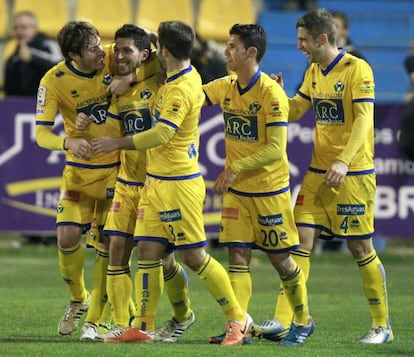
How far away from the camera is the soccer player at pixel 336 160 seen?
353 inches

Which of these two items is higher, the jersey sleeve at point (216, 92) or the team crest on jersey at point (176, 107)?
the jersey sleeve at point (216, 92)

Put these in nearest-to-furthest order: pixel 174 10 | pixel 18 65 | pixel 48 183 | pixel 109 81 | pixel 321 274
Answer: pixel 109 81, pixel 321 274, pixel 48 183, pixel 18 65, pixel 174 10

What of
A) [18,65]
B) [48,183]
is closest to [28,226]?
[48,183]

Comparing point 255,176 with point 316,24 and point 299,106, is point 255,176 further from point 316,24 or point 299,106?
point 316,24

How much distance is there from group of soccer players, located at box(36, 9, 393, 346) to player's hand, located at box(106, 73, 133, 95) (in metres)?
0.01

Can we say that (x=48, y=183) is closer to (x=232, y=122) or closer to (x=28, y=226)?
(x=28, y=226)

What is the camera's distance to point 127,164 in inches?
344

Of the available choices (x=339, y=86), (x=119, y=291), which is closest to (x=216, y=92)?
(x=339, y=86)

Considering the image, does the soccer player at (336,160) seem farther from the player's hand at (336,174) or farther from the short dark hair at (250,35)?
the short dark hair at (250,35)

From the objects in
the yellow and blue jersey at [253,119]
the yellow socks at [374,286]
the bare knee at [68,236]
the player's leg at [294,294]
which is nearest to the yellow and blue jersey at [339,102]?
the yellow and blue jersey at [253,119]

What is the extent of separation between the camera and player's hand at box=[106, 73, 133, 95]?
28.2 feet

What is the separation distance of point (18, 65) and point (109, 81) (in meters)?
7.39

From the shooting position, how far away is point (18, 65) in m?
16.1

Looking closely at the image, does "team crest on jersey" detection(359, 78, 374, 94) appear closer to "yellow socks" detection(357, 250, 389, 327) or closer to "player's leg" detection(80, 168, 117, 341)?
"yellow socks" detection(357, 250, 389, 327)
